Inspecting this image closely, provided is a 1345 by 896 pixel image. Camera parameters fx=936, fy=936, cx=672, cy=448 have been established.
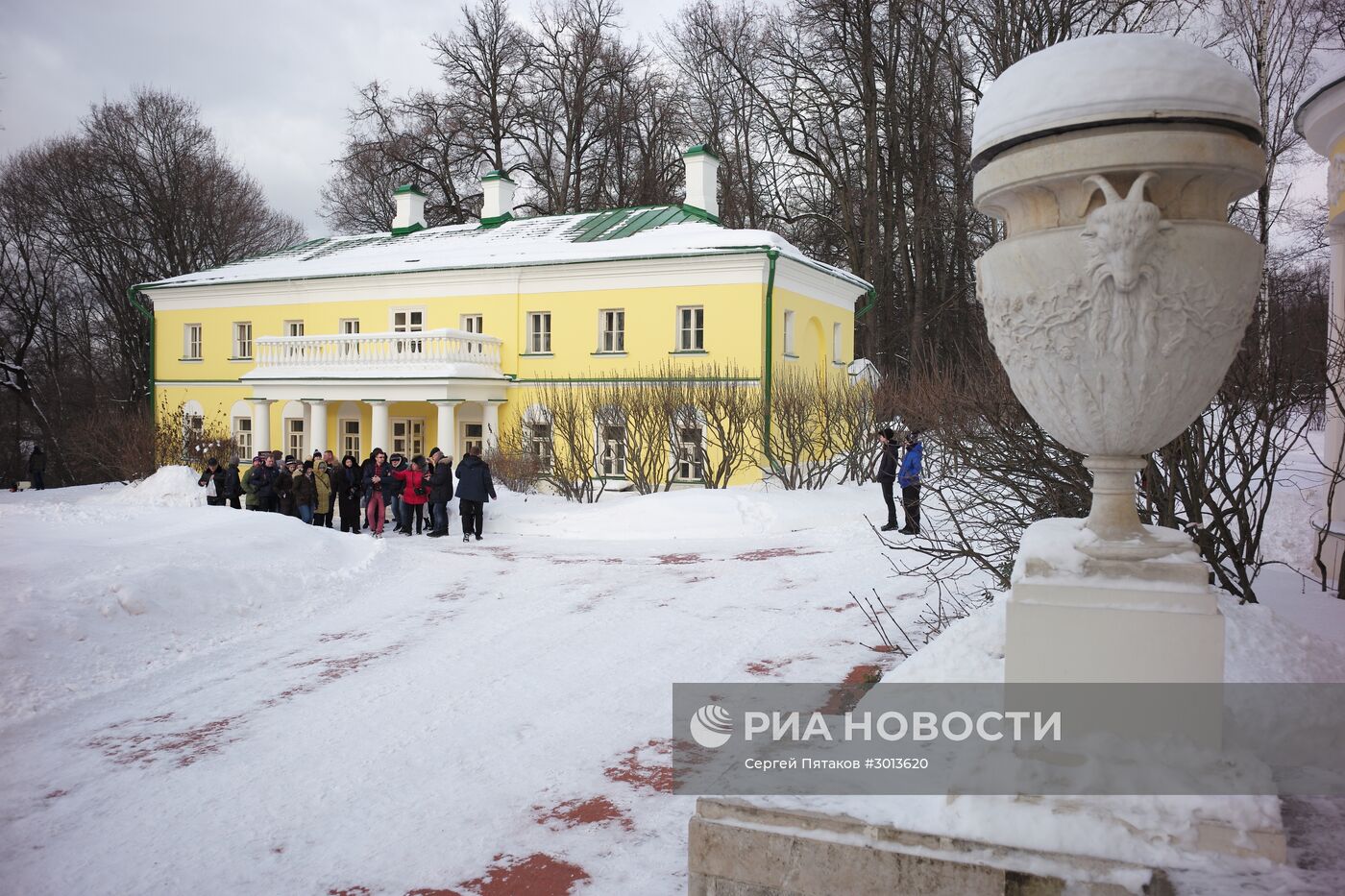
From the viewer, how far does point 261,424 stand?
27984mm

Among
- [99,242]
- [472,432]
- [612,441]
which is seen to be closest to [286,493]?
[612,441]

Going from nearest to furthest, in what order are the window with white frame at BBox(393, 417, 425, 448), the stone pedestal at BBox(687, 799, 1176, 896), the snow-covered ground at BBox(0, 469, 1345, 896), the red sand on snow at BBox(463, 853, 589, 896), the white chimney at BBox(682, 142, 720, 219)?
the stone pedestal at BBox(687, 799, 1176, 896)
the red sand on snow at BBox(463, 853, 589, 896)
the snow-covered ground at BBox(0, 469, 1345, 896)
the white chimney at BBox(682, 142, 720, 219)
the window with white frame at BBox(393, 417, 425, 448)

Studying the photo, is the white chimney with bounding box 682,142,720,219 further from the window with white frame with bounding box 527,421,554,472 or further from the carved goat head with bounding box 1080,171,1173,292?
the carved goat head with bounding box 1080,171,1173,292

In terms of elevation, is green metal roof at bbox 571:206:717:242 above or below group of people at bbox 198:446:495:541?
above

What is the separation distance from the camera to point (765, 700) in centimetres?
605

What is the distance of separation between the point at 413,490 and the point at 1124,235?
14.2 meters

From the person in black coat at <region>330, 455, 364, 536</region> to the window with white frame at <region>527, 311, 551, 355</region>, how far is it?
10.3 metres

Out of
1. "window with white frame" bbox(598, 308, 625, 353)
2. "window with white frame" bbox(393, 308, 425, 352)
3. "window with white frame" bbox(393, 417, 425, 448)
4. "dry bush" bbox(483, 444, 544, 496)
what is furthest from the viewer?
"window with white frame" bbox(393, 417, 425, 448)

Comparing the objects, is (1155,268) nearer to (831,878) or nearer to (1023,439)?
(831,878)

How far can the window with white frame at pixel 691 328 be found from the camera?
80.1 feet

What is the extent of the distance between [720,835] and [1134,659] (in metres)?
1.59

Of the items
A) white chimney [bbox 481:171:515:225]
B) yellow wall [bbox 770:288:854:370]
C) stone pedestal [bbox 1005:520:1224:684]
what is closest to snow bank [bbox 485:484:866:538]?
yellow wall [bbox 770:288:854:370]

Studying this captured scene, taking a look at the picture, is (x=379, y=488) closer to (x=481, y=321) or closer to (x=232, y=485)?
(x=232, y=485)

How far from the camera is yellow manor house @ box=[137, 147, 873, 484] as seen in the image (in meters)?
24.1
